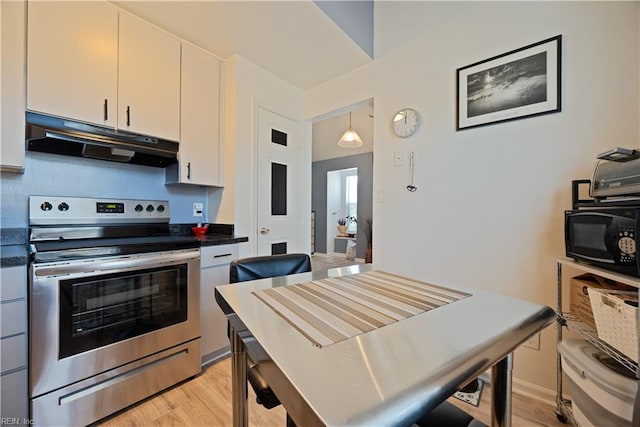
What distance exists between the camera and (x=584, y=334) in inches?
48.5

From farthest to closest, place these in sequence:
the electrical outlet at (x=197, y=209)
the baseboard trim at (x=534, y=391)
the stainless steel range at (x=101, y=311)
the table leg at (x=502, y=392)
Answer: the electrical outlet at (x=197, y=209), the baseboard trim at (x=534, y=391), the stainless steel range at (x=101, y=311), the table leg at (x=502, y=392)

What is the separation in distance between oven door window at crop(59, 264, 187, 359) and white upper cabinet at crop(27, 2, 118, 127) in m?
1.03

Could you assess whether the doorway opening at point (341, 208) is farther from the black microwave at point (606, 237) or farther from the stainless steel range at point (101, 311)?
the black microwave at point (606, 237)

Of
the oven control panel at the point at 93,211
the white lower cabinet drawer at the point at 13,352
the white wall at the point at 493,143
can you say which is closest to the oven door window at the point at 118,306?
the white lower cabinet drawer at the point at 13,352

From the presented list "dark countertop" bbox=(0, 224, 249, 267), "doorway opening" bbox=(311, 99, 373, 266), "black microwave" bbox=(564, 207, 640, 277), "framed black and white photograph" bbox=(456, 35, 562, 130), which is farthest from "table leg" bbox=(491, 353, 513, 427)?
"doorway opening" bbox=(311, 99, 373, 266)

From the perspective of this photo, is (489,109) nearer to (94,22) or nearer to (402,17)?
(402,17)

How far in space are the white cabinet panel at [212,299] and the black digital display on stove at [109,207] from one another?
0.73 m

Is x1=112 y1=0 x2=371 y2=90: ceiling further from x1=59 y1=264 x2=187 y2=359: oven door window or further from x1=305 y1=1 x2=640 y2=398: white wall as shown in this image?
x1=59 y1=264 x2=187 y2=359: oven door window

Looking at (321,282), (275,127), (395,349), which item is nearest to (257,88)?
(275,127)

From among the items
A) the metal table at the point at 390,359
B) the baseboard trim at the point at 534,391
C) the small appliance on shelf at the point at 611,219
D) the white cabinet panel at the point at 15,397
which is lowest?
the baseboard trim at the point at 534,391

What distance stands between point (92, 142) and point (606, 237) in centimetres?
273

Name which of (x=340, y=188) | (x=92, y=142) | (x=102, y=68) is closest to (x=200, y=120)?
(x=102, y=68)

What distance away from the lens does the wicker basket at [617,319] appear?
0.98 meters

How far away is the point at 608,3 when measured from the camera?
1435 millimetres
